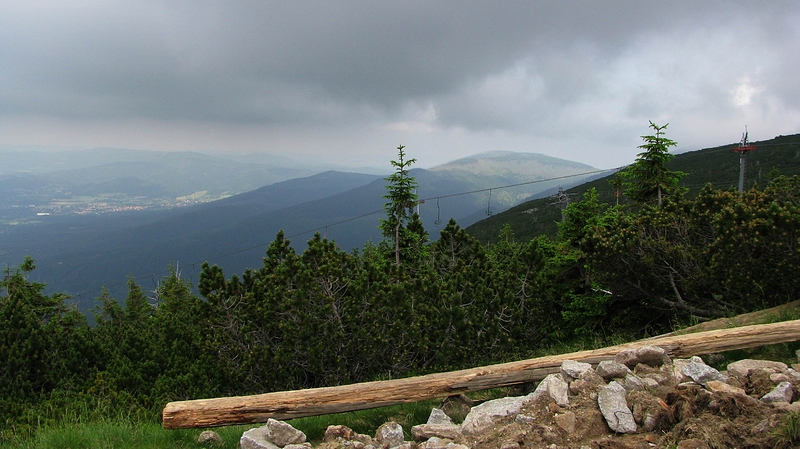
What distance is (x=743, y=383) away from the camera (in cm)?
422

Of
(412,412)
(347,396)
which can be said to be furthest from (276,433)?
(412,412)

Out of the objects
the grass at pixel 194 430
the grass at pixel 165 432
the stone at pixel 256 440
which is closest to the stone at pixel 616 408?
the grass at pixel 194 430

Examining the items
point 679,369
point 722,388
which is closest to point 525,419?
point 722,388

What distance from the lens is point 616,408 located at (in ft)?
13.4

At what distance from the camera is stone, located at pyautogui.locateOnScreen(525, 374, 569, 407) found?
14.4ft

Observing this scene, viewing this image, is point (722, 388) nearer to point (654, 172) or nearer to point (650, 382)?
point (650, 382)

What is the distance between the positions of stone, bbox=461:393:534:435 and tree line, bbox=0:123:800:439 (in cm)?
403

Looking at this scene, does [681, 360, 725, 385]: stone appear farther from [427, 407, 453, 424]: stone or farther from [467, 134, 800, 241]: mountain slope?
[467, 134, 800, 241]: mountain slope

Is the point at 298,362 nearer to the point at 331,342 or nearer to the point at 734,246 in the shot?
the point at 331,342

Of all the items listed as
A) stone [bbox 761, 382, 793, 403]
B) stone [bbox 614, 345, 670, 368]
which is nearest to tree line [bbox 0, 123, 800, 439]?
stone [bbox 614, 345, 670, 368]

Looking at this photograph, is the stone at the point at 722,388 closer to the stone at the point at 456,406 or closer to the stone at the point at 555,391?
the stone at the point at 555,391

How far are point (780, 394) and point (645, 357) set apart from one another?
1.33m

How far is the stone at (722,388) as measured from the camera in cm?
384

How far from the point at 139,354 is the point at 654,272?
12005mm
